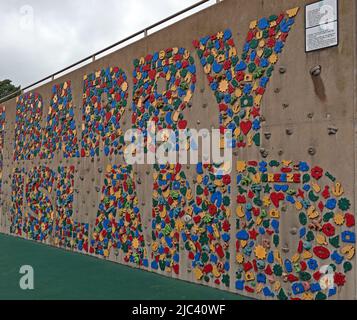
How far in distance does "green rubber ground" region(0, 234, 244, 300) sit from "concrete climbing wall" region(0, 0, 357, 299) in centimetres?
28

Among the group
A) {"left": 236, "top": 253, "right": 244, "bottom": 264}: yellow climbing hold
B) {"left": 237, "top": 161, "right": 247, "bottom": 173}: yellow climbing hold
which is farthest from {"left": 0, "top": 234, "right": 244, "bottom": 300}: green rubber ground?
{"left": 237, "top": 161, "right": 247, "bottom": 173}: yellow climbing hold

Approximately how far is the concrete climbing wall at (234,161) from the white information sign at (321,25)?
0.09 meters

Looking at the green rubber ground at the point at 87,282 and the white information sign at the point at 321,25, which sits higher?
the white information sign at the point at 321,25

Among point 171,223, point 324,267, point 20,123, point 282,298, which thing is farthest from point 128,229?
point 20,123

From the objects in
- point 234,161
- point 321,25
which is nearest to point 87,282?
point 234,161

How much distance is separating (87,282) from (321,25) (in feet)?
16.0

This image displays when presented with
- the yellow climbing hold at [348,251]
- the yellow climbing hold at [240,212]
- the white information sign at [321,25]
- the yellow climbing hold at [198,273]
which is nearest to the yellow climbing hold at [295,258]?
the yellow climbing hold at [348,251]

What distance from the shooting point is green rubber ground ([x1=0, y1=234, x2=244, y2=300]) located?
600cm

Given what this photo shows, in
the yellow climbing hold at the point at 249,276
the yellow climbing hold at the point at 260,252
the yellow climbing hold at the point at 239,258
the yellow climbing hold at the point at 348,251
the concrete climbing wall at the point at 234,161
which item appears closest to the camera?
the yellow climbing hold at the point at 348,251

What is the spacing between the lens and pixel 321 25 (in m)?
5.12

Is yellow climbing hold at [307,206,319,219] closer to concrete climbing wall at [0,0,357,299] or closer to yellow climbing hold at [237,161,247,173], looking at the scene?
concrete climbing wall at [0,0,357,299]

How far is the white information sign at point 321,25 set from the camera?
502 centimetres

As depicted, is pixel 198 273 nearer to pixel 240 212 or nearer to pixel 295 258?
pixel 240 212

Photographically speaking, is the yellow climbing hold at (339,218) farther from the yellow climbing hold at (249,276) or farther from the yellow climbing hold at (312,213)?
the yellow climbing hold at (249,276)
